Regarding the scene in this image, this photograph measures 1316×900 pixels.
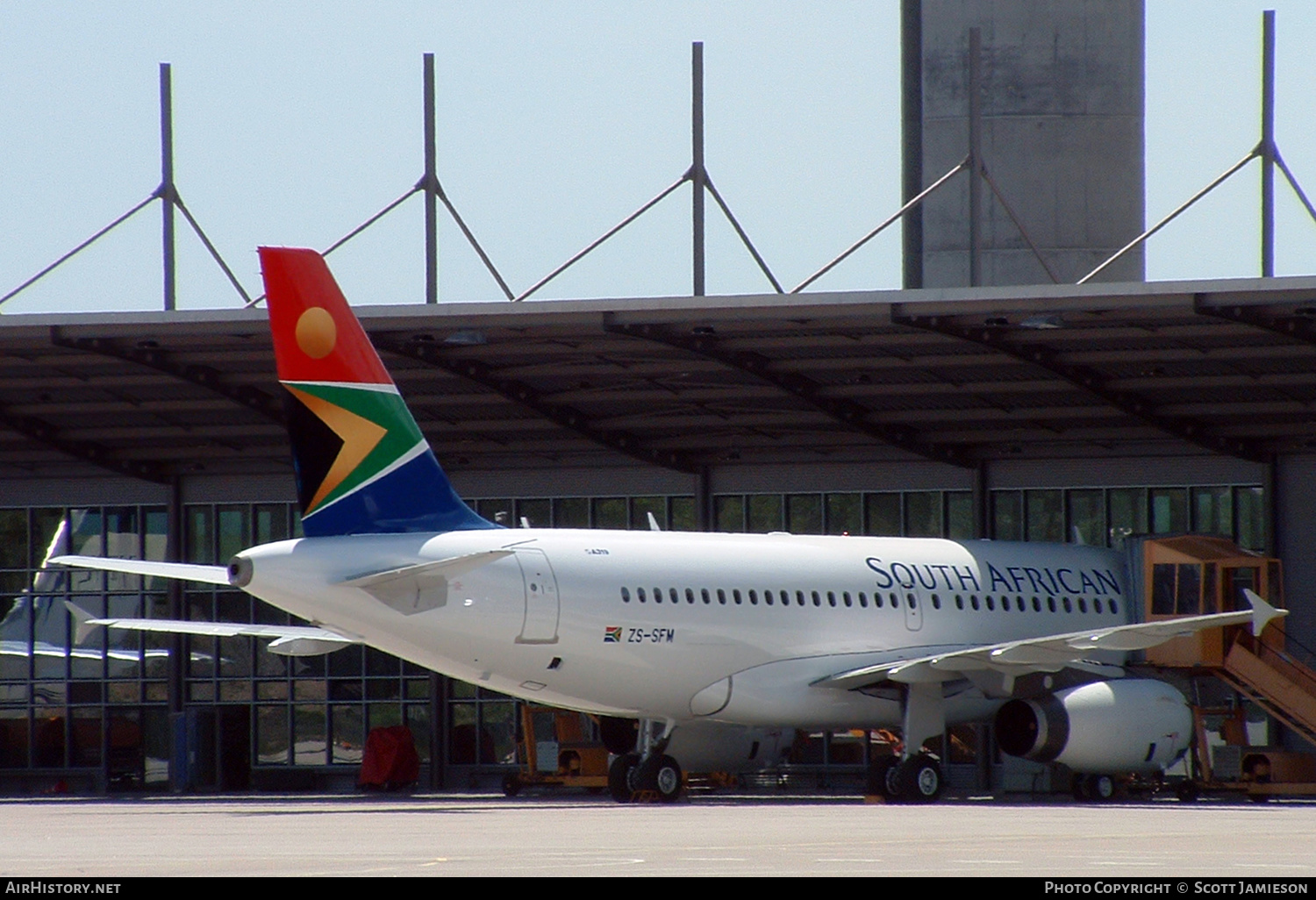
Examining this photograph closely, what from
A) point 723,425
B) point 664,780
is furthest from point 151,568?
point 723,425

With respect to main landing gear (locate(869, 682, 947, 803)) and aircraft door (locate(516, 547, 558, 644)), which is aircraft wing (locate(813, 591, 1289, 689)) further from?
aircraft door (locate(516, 547, 558, 644))

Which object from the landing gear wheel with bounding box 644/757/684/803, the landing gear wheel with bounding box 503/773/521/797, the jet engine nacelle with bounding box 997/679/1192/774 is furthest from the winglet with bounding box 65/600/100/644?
the jet engine nacelle with bounding box 997/679/1192/774

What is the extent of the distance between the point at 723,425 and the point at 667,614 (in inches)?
405

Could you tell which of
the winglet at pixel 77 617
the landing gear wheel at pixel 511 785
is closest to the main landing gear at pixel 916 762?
the landing gear wheel at pixel 511 785

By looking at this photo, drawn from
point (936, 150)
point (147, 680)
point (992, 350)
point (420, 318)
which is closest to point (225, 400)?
point (420, 318)

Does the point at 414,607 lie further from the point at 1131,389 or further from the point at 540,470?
the point at 540,470

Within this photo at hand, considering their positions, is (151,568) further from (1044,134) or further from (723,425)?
(1044,134)

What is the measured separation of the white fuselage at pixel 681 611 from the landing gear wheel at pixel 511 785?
7.84 m

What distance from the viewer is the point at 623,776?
30.1 metres

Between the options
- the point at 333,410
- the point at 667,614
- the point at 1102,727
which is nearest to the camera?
the point at 333,410

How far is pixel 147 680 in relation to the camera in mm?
43375

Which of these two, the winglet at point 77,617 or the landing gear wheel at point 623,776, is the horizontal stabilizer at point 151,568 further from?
the winglet at point 77,617

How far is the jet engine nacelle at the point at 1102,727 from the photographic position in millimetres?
28875

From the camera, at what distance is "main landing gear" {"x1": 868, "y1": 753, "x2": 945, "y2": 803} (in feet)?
95.3
